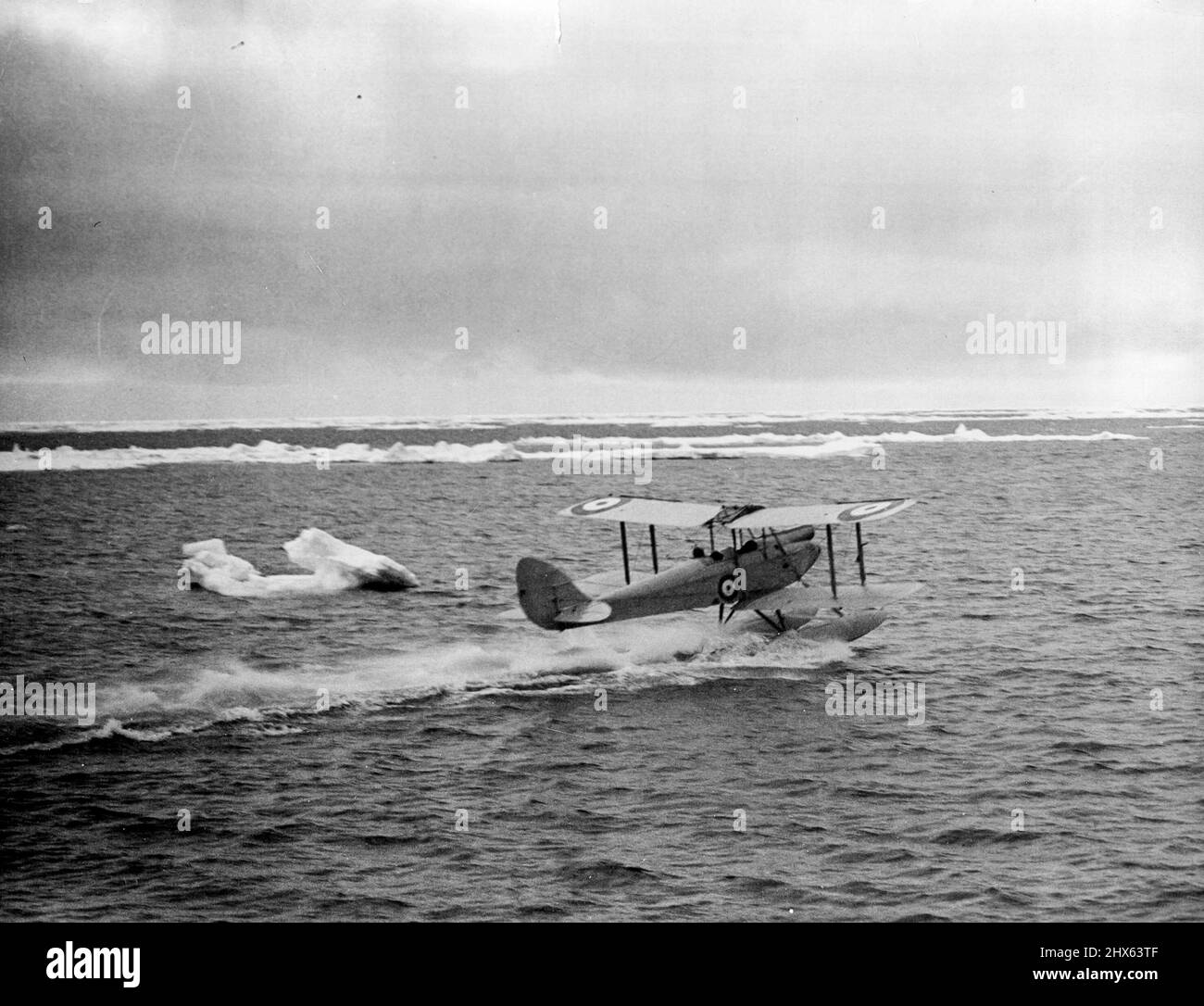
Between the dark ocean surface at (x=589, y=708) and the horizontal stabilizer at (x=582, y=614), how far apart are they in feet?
0.48

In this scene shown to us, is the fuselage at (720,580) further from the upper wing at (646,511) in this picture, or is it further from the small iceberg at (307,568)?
the small iceberg at (307,568)

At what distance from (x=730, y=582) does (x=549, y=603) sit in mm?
1320

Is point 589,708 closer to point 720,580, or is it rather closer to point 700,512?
point 720,580

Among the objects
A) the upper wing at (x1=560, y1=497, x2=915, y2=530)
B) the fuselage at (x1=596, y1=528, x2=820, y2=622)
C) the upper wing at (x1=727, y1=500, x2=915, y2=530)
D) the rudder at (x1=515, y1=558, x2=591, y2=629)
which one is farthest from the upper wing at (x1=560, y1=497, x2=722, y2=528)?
the fuselage at (x1=596, y1=528, x2=820, y2=622)

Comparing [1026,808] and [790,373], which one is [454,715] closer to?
[790,373]

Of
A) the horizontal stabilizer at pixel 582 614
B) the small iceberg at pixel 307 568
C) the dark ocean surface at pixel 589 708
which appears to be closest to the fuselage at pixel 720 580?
the horizontal stabilizer at pixel 582 614

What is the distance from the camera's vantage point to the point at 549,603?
25.3 feet

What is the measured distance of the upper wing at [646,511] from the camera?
24.5 ft

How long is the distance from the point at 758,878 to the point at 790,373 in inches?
124

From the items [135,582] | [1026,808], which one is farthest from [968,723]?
[135,582]

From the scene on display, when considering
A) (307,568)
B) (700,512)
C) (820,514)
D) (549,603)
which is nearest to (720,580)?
(700,512)

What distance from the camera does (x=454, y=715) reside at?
7305mm

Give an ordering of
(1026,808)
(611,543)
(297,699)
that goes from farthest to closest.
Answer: (611,543)
(297,699)
(1026,808)
